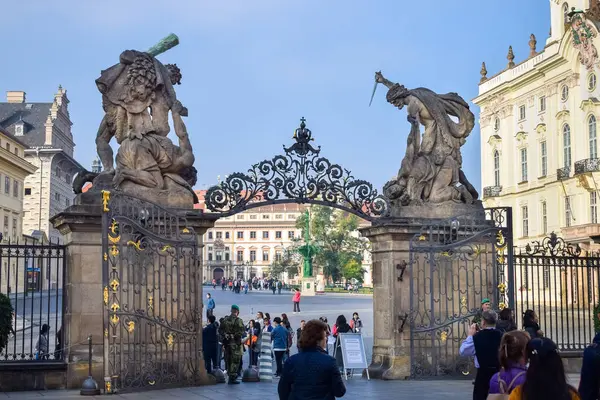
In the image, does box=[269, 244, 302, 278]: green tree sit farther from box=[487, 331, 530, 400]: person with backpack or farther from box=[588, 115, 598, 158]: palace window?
box=[487, 331, 530, 400]: person with backpack

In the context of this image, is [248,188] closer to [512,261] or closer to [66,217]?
[66,217]

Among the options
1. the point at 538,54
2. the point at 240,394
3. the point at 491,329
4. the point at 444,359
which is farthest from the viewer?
Result: the point at 538,54

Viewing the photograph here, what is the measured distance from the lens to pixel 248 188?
1571 centimetres

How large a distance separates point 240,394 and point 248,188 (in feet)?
11.9

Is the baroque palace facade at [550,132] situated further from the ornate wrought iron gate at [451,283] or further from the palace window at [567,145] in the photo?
the ornate wrought iron gate at [451,283]

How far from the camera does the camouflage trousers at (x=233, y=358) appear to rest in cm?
1573

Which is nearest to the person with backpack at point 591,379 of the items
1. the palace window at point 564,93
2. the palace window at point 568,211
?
the palace window at point 568,211

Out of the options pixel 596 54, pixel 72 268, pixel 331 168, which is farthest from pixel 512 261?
pixel 596 54

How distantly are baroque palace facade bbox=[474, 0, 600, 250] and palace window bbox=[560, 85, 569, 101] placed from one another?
5 centimetres

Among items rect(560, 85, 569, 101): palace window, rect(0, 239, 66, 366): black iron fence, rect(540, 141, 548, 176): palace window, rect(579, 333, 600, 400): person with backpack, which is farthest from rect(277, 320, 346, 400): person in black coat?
rect(540, 141, 548, 176): palace window

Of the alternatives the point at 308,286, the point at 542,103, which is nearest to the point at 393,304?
the point at 542,103

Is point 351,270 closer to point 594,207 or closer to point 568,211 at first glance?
point 568,211

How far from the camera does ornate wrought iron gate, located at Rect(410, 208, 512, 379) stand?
51.3 ft

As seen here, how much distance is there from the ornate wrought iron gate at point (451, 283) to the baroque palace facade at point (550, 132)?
25.0 meters
